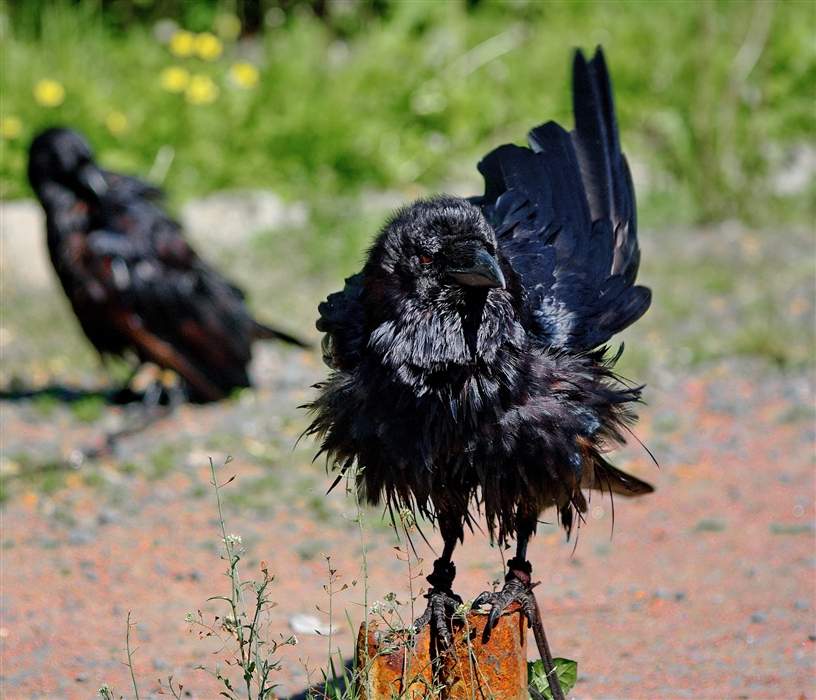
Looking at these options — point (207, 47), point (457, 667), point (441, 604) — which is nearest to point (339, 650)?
point (457, 667)

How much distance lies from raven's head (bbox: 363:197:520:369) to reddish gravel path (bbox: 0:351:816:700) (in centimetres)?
85

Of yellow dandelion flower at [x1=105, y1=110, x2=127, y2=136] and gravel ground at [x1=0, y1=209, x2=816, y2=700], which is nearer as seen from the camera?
gravel ground at [x1=0, y1=209, x2=816, y2=700]

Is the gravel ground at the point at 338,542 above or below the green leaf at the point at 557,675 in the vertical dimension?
above

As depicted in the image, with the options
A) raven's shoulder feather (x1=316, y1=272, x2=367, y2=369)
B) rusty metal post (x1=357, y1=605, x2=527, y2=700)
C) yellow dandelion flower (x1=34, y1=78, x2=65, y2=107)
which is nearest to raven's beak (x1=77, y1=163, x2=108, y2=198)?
yellow dandelion flower (x1=34, y1=78, x2=65, y2=107)

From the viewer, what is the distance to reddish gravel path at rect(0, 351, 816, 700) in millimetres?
3629

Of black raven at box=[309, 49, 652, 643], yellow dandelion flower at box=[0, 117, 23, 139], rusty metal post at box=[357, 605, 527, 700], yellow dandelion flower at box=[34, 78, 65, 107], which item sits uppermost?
yellow dandelion flower at box=[34, 78, 65, 107]

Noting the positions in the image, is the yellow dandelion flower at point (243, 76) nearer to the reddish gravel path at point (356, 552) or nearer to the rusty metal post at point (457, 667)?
the reddish gravel path at point (356, 552)

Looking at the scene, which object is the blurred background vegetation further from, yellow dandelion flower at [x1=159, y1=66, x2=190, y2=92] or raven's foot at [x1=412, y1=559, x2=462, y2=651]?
raven's foot at [x1=412, y1=559, x2=462, y2=651]

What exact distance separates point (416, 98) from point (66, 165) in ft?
13.8

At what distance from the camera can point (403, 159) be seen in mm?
9461

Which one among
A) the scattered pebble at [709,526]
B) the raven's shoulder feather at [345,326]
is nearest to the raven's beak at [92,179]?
the raven's shoulder feather at [345,326]

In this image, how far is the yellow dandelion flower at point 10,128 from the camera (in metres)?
8.72

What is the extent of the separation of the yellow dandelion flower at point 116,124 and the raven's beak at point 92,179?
2.79 metres

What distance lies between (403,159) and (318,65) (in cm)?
151
